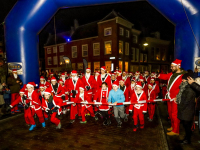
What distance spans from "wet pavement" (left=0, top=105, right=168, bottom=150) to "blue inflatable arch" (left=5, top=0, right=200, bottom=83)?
311 cm

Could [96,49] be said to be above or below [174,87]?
above

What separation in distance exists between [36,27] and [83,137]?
20.2 feet

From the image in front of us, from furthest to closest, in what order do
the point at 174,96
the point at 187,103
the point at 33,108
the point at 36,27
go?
the point at 36,27, the point at 33,108, the point at 174,96, the point at 187,103

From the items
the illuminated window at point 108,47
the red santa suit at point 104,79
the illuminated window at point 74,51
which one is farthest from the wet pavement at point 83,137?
the illuminated window at point 74,51

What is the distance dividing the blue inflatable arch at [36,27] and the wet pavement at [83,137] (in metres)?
3.11

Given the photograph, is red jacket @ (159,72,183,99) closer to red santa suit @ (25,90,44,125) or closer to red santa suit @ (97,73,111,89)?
red santa suit @ (97,73,111,89)

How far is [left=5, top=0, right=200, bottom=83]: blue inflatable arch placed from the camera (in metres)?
5.50

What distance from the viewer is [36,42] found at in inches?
296

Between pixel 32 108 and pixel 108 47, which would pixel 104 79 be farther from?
pixel 108 47

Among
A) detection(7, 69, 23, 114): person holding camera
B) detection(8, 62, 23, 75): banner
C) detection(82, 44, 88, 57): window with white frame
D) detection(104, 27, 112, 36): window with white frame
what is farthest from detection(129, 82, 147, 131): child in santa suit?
detection(82, 44, 88, 57): window with white frame

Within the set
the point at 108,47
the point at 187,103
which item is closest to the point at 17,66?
the point at 187,103

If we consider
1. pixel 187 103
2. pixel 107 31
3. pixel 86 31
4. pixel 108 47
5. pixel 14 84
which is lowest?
pixel 187 103

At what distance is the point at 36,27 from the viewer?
712 cm

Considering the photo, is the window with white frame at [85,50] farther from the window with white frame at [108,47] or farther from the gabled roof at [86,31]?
the window with white frame at [108,47]
